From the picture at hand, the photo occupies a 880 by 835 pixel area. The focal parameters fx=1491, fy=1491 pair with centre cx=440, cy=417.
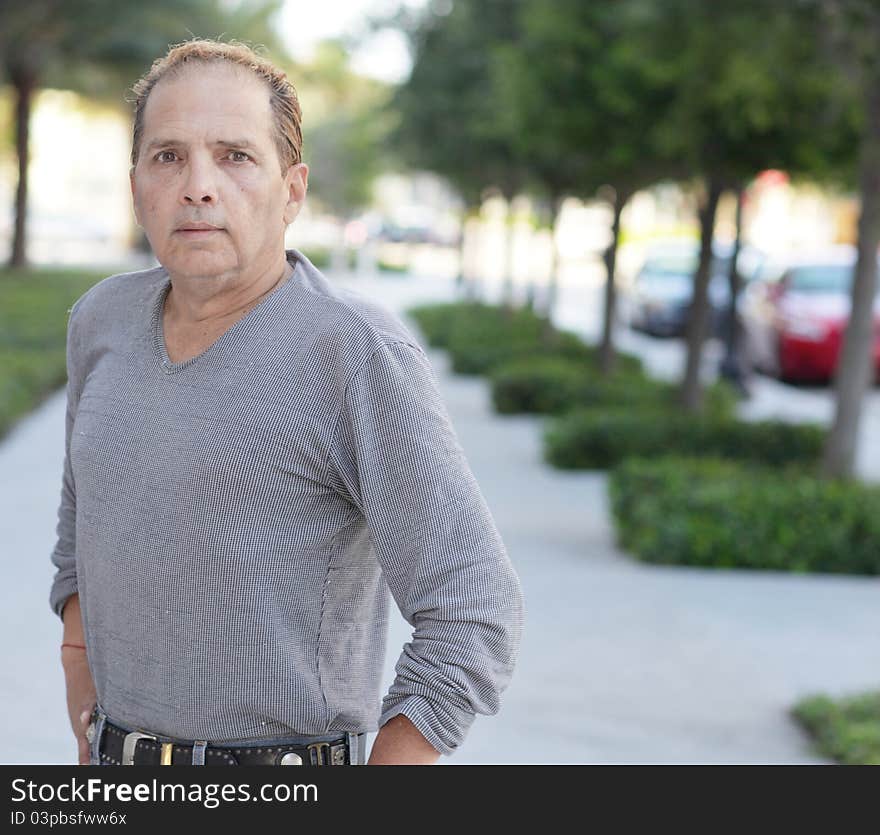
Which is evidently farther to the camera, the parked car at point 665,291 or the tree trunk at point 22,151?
the tree trunk at point 22,151

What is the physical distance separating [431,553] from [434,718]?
21 centimetres

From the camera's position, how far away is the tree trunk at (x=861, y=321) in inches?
350

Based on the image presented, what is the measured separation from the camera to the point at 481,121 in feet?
61.7

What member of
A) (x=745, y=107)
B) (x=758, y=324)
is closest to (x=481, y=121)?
(x=758, y=324)

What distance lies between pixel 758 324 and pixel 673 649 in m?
14.0

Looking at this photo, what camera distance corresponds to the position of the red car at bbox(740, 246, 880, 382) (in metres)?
18.4

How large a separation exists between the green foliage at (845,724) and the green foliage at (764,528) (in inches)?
103

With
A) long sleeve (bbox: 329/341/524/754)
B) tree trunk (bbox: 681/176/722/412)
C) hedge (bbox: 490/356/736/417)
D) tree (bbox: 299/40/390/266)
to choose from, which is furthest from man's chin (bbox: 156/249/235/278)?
tree (bbox: 299/40/390/266)

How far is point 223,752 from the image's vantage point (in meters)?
1.96

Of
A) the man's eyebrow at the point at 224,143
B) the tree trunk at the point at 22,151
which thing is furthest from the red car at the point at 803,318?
the man's eyebrow at the point at 224,143

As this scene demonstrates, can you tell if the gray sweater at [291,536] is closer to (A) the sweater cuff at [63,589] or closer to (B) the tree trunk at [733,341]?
(A) the sweater cuff at [63,589]

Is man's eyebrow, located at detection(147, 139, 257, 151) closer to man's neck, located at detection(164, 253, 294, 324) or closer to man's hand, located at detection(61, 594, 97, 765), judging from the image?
man's neck, located at detection(164, 253, 294, 324)

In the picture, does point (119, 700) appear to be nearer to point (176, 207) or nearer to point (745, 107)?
point (176, 207)

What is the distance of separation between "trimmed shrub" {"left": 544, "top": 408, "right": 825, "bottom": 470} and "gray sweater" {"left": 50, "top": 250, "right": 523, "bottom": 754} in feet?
29.5
